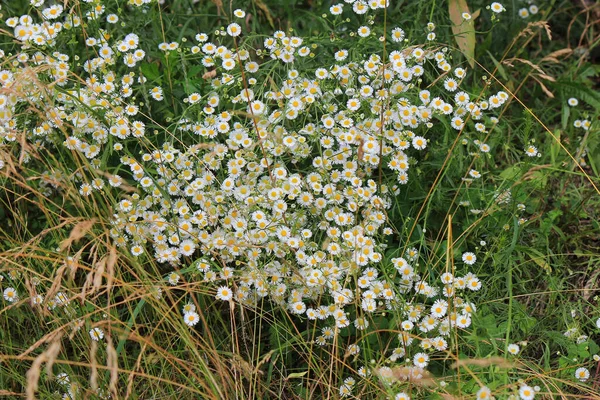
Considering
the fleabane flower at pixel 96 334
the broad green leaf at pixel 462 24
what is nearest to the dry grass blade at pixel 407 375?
the fleabane flower at pixel 96 334

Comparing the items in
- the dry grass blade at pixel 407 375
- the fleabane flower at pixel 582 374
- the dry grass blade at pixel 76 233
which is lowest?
the fleabane flower at pixel 582 374

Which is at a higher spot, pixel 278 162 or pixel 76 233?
pixel 76 233

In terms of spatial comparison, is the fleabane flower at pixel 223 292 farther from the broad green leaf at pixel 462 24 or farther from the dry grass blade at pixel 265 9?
the broad green leaf at pixel 462 24

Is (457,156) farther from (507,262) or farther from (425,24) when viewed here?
(425,24)

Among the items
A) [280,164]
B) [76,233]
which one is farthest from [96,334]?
[280,164]

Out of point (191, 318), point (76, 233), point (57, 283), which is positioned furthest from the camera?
point (191, 318)

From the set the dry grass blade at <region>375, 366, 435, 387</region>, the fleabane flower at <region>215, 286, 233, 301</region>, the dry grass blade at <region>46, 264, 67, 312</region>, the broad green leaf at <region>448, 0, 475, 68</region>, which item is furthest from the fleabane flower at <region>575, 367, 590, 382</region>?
the dry grass blade at <region>46, 264, 67, 312</region>

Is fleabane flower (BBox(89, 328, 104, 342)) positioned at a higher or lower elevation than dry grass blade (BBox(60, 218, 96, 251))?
lower

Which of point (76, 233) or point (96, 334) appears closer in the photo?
point (76, 233)

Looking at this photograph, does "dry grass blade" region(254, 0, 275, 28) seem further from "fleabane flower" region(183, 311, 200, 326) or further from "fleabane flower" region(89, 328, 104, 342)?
"fleabane flower" region(89, 328, 104, 342)

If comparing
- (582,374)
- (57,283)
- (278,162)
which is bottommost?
(582,374)

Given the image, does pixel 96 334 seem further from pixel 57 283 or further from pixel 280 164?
pixel 280 164
